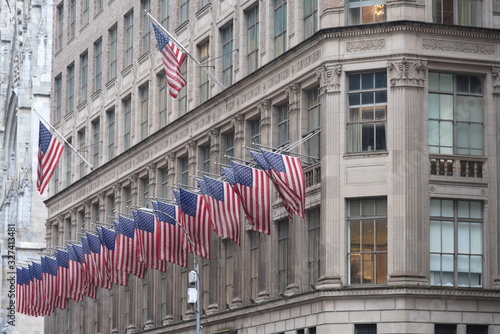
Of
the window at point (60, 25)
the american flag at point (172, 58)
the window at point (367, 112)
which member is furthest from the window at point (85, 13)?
the window at point (367, 112)

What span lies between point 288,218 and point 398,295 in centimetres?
767

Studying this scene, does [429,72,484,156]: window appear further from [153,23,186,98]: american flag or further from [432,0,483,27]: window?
[153,23,186,98]: american flag

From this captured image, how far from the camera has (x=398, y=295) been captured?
4644 cm

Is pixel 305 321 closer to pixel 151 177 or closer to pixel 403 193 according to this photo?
pixel 403 193

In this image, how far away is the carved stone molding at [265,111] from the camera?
55.1m

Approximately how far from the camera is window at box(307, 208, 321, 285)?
4994cm

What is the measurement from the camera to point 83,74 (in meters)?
84.0

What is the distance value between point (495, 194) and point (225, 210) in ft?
33.8

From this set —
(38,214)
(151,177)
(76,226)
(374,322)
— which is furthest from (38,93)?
(374,322)

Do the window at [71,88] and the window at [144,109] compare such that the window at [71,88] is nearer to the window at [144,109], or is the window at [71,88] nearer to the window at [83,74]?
the window at [83,74]

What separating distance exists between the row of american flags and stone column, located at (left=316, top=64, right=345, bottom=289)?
1.60 meters

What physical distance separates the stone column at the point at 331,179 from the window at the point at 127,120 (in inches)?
1011

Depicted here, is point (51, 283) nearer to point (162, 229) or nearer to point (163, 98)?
point (163, 98)

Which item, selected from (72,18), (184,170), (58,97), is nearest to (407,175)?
(184,170)
